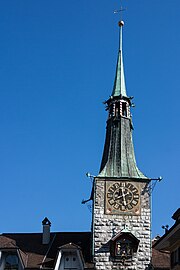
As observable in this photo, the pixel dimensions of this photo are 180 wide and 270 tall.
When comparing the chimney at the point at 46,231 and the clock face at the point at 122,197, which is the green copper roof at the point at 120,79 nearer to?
the clock face at the point at 122,197

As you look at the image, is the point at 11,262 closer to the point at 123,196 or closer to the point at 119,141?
the point at 123,196

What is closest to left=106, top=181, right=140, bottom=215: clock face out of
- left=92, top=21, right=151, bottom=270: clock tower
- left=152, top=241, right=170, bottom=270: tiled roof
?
left=92, top=21, right=151, bottom=270: clock tower

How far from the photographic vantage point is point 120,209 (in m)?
51.8

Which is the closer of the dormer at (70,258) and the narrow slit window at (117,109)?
the dormer at (70,258)

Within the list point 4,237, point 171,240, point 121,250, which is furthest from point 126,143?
point 171,240

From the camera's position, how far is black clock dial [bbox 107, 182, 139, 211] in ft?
170

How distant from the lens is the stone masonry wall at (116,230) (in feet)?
164

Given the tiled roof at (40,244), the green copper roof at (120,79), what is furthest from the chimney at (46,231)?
the green copper roof at (120,79)

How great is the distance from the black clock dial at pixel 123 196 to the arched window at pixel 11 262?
9.33 meters

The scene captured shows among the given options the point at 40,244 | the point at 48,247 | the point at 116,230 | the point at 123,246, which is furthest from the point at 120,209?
the point at 40,244

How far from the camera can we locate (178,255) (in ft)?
116

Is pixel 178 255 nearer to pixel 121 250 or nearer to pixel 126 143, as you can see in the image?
pixel 121 250

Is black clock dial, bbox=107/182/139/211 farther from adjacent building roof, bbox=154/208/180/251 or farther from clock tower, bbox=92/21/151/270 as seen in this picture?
adjacent building roof, bbox=154/208/180/251

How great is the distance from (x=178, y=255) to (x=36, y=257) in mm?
19261
